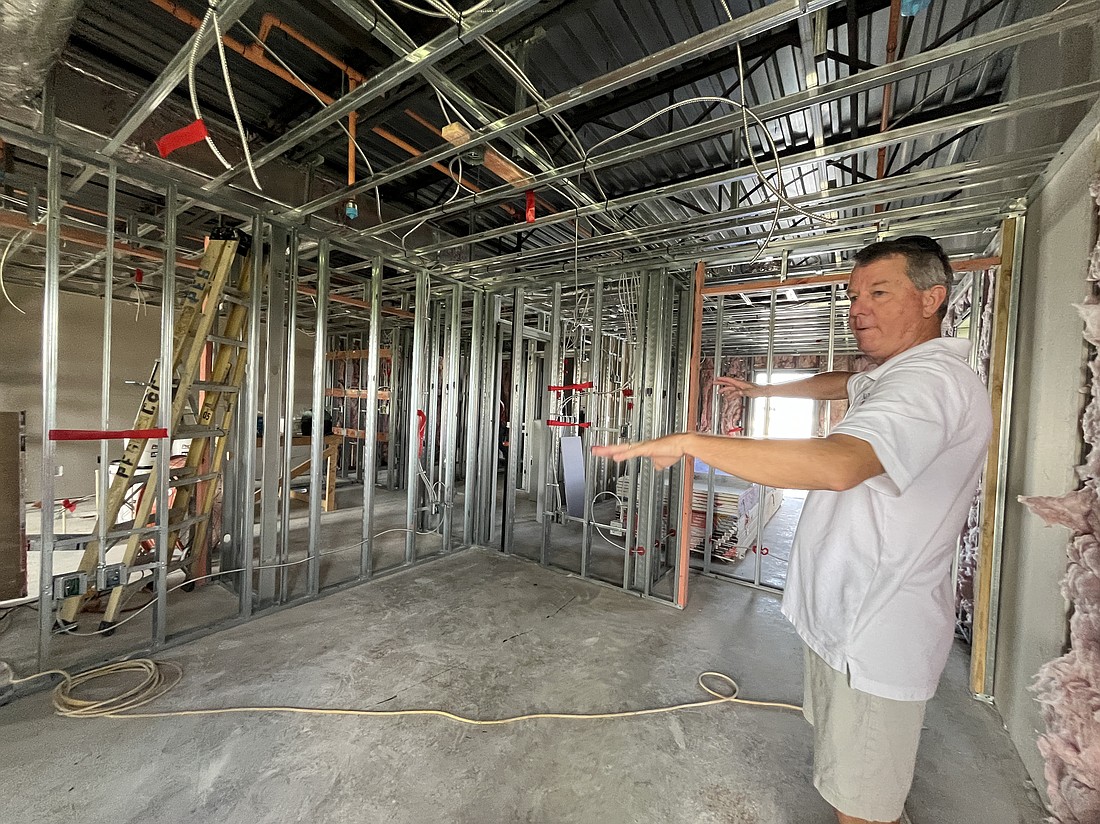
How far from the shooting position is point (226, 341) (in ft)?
8.82

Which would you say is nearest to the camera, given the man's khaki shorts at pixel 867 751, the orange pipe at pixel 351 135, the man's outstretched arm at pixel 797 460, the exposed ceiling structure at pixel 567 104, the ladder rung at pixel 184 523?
the man's outstretched arm at pixel 797 460

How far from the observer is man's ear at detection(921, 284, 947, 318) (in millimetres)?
1087

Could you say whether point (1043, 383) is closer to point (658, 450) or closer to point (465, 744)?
point (658, 450)

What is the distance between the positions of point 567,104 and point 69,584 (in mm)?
3142

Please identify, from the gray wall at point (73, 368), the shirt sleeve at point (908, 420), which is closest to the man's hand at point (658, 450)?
the shirt sleeve at point (908, 420)

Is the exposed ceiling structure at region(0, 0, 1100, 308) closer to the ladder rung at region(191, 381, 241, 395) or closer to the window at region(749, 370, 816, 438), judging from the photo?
the ladder rung at region(191, 381, 241, 395)

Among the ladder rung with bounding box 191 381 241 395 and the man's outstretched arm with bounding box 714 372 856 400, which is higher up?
the man's outstretched arm with bounding box 714 372 856 400

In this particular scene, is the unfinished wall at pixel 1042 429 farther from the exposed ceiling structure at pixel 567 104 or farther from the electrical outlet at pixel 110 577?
the electrical outlet at pixel 110 577

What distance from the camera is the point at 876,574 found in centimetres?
104

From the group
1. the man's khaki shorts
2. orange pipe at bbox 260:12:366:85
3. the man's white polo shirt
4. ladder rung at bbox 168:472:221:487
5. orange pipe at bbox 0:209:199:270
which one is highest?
orange pipe at bbox 260:12:366:85

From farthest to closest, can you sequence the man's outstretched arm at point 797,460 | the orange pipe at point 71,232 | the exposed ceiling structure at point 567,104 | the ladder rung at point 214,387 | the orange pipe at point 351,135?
the orange pipe at point 71,232 → the ladder rung at point 214,387 → the orange pipe at point 351,135 → the exposed ceiling structure at point 567,104 → the man's outstretched arm at point 797,460

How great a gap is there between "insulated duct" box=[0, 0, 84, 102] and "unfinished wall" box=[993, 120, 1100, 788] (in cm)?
338

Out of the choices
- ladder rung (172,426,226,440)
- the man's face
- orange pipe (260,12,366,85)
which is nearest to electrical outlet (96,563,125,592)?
ladder rung (172,426,226,440)

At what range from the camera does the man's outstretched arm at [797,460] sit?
780mm
